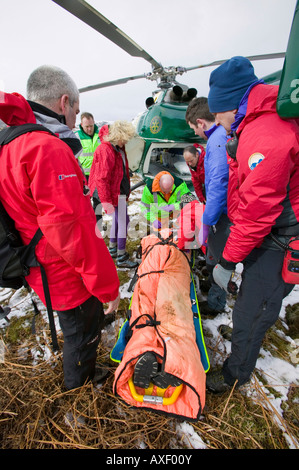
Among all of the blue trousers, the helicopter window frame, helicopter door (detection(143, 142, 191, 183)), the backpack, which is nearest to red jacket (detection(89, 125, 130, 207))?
the blue trousers

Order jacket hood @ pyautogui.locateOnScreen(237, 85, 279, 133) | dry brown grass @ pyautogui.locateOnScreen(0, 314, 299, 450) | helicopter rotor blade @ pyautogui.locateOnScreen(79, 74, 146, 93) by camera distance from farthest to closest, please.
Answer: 1. helicopter rotor blade @ pyautogui.locateOnScreen(79, 74, 146, 93)
2. dry brown grass @ pyautogui.locateOnScreen(0, 314, 299, 450)
3. jacket hood @ pyautogui.locateOnScreen(237, 85, 279, 133)

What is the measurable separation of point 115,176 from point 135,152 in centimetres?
248

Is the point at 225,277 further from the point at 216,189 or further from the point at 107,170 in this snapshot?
the point at 107,170

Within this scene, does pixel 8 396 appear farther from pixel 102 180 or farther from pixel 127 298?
pixel 102 180

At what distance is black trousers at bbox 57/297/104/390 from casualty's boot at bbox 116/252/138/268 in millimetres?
1851

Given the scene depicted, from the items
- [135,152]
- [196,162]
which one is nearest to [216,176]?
[196,162]

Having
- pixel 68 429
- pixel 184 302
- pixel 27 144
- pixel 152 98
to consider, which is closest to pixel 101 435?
pixel 68 429

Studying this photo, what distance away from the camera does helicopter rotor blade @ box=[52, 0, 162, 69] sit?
7.29 ft

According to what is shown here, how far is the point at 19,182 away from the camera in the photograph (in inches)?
39.4

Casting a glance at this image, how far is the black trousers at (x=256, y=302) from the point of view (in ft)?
4.50

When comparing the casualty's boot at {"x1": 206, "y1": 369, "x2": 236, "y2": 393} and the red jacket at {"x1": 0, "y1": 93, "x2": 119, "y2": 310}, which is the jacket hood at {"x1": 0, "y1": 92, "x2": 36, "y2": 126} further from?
the casualty's boot at {"x1": 206, "y1": 369, "x2": 236, "y2": 393}

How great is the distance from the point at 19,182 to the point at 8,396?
1.93m

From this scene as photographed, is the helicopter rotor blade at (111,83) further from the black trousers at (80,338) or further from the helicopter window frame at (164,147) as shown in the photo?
the black trousers at (80,338)

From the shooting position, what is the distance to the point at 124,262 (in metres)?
3.58
